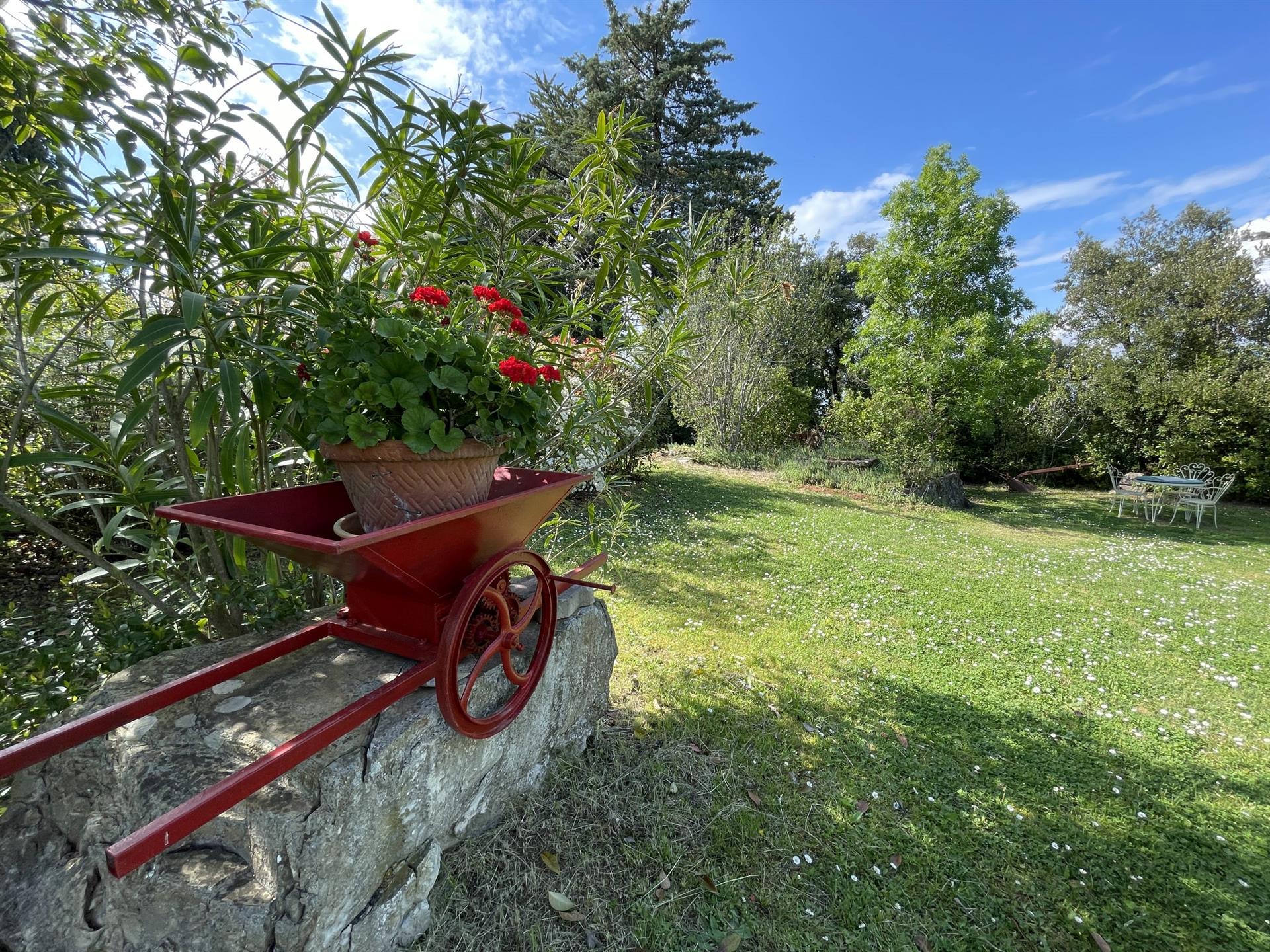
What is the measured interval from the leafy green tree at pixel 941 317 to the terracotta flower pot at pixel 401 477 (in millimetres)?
10030

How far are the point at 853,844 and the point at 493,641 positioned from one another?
1.62 meters

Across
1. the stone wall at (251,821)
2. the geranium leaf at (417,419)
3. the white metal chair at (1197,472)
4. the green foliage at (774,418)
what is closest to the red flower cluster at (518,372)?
the geranium leaf at (417,419)

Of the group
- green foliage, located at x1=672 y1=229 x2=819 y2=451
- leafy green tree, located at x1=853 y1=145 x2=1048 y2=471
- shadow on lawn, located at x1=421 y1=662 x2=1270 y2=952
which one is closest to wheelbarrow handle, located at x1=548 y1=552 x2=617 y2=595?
shadow on lawn, located at x1=421 y1=662 x2=1270 y2=952

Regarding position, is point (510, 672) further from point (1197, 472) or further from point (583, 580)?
point (1197, 472)

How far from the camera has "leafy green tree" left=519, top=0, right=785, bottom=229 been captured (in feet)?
43.0

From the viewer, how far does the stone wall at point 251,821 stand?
1.07 meters

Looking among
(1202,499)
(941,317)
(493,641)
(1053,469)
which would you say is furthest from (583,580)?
(1053,469)

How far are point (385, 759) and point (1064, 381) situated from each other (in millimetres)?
17532

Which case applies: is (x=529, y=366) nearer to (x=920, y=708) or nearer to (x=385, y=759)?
(x=385, y=759)

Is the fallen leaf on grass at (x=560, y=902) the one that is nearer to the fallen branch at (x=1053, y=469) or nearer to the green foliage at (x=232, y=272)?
the green foliage at (x=232, y=272)

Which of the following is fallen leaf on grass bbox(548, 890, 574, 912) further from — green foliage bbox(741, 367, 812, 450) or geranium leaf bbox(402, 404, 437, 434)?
green foliage bbox(741, 367, 812, 450)

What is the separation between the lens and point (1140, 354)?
11.1 metres

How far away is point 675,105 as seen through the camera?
1384 cm

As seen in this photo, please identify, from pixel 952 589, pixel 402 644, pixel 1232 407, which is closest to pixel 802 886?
pixel 402 644
